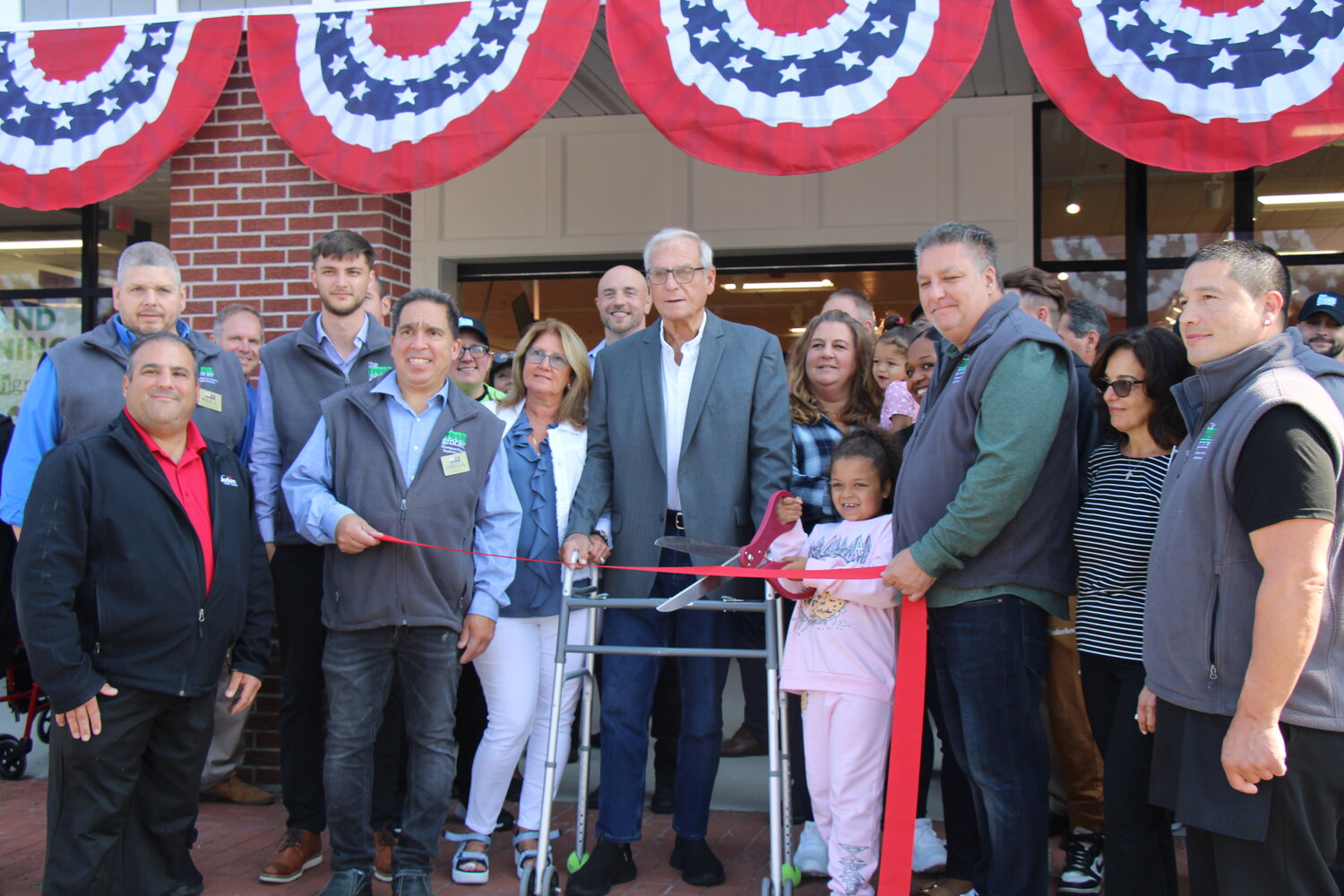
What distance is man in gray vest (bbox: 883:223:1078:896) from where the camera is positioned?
3287mm

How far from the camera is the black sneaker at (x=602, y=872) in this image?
3.97 metres

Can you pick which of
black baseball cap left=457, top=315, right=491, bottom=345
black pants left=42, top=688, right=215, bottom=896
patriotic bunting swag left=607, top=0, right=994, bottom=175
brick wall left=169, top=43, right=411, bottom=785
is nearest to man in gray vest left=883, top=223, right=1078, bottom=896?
patriotic bunting swag left=607, top=0, right=994, bottom=175

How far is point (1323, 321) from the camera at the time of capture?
18.8 ft

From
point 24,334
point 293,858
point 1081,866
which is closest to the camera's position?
point 1081,866

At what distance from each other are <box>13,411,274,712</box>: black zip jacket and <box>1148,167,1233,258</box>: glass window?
6129 millimetres

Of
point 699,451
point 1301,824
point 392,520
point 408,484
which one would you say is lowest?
point 1301,824

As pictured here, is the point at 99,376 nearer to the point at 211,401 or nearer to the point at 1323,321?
the point at 211,401

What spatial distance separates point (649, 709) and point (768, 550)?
32.0 inches

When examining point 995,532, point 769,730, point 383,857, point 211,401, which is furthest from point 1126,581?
point 211,401

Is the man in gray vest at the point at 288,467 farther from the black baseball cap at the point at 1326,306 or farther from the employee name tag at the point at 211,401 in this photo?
the black baseball cap at the point at 1326,306

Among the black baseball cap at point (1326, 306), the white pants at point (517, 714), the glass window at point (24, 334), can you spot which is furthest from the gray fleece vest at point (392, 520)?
the glass window at point (24, 334)

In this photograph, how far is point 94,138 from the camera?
5.49 m

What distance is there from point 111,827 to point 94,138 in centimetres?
359

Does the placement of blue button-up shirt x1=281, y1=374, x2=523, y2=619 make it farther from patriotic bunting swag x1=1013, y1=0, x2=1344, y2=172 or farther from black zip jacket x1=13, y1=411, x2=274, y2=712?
patriotic bunting swag x1=1013, y1=0, x2=1344, y2=172
